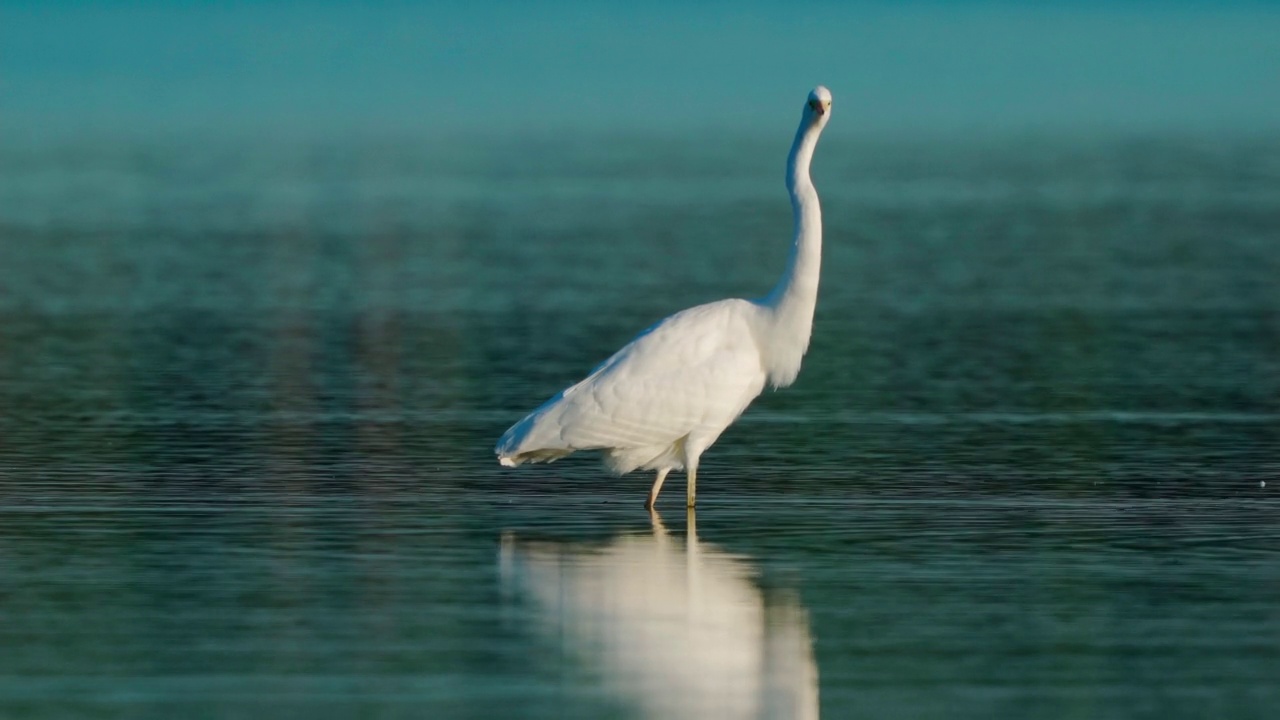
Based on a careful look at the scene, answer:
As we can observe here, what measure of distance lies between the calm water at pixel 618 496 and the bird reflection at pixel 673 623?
0.09 feet

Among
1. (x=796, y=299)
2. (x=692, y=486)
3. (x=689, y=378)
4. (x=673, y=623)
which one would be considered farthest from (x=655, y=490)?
(x=673, y=623)

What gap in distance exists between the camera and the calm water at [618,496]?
9492mm

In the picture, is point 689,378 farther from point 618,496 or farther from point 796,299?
point 618,496

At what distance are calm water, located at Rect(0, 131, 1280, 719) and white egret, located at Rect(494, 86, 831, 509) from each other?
0.35m

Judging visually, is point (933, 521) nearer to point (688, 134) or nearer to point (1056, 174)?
point (1056, 174)

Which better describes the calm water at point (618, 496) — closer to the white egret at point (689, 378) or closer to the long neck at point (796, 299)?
the white egret at point (689, 378)

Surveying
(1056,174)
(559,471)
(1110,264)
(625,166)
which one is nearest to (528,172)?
(625,166)

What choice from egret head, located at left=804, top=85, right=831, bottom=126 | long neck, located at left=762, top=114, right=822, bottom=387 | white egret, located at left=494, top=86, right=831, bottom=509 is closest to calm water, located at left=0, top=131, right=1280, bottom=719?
white egret, located at left=494, top=86, right=831, bottom=509

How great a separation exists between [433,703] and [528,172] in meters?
53.8

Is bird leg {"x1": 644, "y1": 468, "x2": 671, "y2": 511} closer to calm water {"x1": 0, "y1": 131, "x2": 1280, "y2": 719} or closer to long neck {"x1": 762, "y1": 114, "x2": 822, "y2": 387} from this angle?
calm water {"x1": 0, "y1": 131, "x2": 1280, "y2": 719}

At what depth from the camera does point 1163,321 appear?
24828 millimetres

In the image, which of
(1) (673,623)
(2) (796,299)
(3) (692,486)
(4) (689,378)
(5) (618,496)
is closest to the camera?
(1) (673,623)

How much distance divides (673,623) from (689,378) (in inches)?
143

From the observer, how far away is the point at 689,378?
45.9 ft
